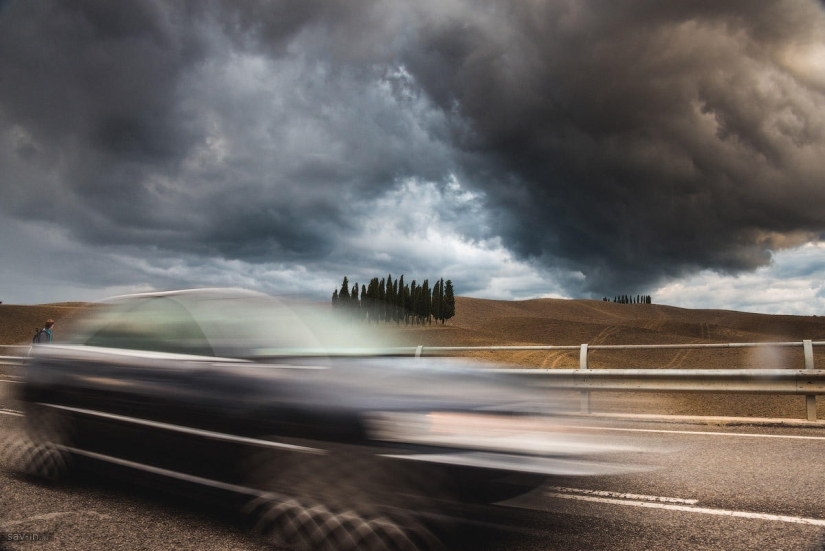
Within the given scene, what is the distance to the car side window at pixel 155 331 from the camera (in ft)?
12.6

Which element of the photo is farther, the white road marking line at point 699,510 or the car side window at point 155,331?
the car side window at point 155,331

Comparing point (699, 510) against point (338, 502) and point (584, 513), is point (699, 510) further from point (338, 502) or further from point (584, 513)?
point (338, 502)

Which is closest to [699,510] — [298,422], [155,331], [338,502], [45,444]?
[338,502]

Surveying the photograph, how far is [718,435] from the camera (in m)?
6.37

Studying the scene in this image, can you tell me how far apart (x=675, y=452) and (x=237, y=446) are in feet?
14.1

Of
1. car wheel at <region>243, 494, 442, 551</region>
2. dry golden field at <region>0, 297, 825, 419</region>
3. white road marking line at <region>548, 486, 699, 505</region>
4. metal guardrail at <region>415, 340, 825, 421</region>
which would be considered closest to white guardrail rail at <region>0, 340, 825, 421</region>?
metal guardrail at <region>415, 340, 825, 421</region>

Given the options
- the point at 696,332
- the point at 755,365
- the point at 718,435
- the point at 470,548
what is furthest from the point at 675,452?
the point at 696,332

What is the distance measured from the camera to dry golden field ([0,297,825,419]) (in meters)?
11.9

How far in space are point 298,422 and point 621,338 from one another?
48.8 meters

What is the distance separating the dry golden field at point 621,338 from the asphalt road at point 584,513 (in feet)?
6.22

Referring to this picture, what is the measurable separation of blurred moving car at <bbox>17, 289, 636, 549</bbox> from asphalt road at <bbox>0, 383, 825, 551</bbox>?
0.71 feet

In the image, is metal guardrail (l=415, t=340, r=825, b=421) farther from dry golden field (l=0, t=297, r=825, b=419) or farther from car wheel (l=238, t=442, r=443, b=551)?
car wheel (l=238, t=442, r=443, b=551)

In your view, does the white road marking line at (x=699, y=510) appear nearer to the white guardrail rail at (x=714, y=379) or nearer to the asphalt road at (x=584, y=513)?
the asphalt road at (x=584, y=513)

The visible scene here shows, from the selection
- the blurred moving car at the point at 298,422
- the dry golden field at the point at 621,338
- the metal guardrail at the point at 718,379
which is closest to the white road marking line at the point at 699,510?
the blurred moving car at the point at 298,422
